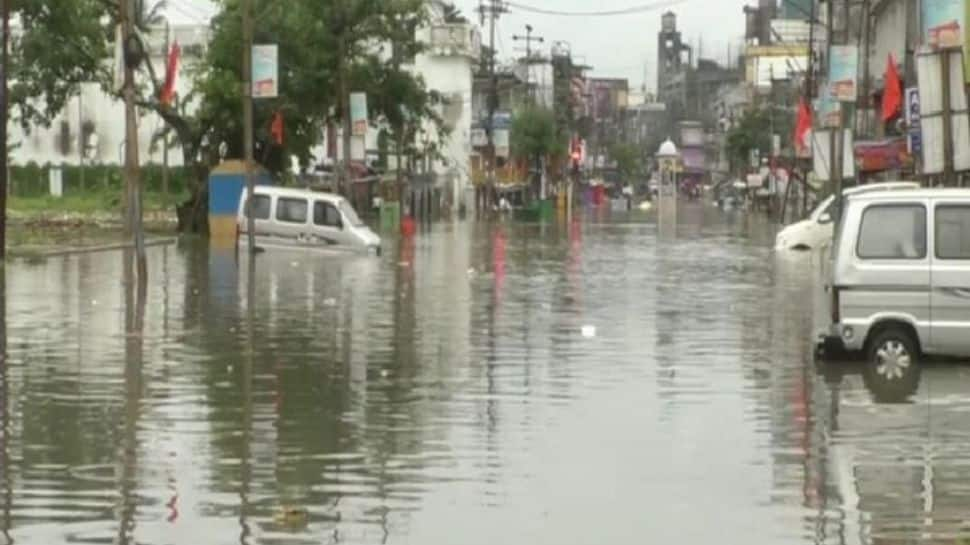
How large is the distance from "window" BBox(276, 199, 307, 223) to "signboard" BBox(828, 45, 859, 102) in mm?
12919

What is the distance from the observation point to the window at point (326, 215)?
172ft

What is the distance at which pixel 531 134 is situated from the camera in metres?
158

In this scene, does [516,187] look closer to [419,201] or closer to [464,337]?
[419,201]

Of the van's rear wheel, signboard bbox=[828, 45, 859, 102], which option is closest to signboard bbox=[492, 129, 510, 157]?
signboard bbox=[828, 45, 859, 102]

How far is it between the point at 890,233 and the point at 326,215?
3238cm

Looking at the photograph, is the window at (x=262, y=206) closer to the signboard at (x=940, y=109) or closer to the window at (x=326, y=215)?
the window at (x=326, y=215)

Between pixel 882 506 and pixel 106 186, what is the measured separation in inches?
3864

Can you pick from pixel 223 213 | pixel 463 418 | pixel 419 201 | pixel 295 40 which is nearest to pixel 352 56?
pixel 295 40

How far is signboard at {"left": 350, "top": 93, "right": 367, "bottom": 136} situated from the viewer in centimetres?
6844

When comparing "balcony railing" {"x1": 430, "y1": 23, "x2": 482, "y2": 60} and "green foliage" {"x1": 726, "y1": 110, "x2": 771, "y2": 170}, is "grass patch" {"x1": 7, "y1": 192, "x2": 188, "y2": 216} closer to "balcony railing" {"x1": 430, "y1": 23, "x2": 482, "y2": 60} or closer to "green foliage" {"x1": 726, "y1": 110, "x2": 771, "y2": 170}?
"balcony railing" {"x1": 430, "y1": 23, "x2": 482, "y2": 60}

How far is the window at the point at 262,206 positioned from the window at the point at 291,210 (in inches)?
12.0

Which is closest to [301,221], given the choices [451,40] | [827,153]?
[827,153]

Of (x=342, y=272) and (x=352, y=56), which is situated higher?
(x=352, y=56)

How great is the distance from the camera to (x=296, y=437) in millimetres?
15633
